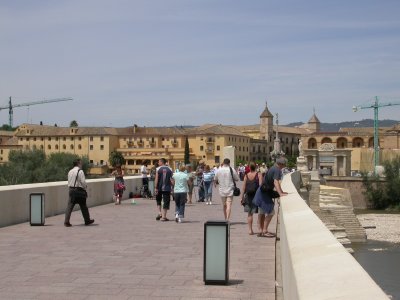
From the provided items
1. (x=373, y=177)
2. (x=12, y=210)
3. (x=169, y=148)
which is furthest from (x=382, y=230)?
(x=169, y=148)

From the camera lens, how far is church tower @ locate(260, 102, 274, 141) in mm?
172750

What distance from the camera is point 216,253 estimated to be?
301 inches

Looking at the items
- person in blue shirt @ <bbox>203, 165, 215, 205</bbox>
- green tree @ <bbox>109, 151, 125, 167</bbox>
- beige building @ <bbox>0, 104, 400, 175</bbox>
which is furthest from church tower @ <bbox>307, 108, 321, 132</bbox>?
person in blue shirt @ <bbox>203, 165, 215, 205</bbox>

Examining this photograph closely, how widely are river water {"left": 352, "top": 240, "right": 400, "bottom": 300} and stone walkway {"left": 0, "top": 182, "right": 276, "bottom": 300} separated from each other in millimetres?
17818

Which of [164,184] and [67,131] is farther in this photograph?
[67,131]

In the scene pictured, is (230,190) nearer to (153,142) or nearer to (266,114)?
(153,142)

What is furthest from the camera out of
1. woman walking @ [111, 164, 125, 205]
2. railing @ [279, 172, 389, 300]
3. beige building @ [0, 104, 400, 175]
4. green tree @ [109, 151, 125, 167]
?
beige building @ [0, 104, 400, 175]

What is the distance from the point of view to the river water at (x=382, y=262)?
1248 inches

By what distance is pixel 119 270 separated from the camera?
27.9 ft

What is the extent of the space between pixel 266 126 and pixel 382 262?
447ft

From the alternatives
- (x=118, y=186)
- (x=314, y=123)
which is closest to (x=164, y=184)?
(x=118, y=186)

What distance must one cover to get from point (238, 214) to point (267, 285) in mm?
10247

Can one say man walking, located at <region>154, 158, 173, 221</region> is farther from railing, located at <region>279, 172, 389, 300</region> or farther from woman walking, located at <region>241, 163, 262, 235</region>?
railing, located at <region>279, 172, 389, 300</region>

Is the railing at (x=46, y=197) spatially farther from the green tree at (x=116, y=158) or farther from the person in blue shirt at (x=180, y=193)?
the green tree at (x=116, y=158)
